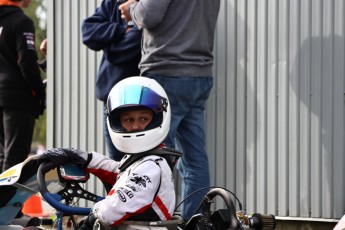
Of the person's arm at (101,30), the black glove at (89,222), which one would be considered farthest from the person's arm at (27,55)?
the black glove at (89,222)

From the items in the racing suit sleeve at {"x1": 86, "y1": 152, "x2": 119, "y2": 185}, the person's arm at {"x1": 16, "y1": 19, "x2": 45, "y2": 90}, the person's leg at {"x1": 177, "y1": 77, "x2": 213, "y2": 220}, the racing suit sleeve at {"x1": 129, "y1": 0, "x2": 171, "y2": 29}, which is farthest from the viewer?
the person's arm at {"x1": 16, "y1": 19, "x2": 45, "y2": 90}

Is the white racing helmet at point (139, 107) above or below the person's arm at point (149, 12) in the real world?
below

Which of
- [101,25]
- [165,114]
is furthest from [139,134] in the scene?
[101,25]

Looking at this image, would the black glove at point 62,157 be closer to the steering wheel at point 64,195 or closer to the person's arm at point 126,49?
the steering wheel at point 64,195

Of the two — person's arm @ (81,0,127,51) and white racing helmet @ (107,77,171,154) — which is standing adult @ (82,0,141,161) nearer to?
person's arm @ (81,0,127,51)

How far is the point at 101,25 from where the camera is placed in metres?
8.27

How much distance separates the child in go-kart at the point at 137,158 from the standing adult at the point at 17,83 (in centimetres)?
305

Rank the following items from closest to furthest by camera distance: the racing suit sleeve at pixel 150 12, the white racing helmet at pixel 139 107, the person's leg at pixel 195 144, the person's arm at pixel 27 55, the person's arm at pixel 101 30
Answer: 1. the white racing helmet at pixel 139 107
2. the racing suit sleeve at pixel 150 12
3. the person's leg at pixel 195 144
4. the person's arm at pixel 101 30
5. the person's arm at pixel 27 55

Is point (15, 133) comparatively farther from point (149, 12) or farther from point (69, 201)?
point (69, 201)

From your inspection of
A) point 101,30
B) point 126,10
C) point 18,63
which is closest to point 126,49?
point 101,30

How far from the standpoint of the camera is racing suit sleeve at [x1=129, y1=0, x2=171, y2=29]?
303 inches

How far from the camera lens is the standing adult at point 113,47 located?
324 inches

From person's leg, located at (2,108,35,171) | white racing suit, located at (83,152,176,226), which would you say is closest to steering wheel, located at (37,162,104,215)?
white racing suit, located at (83,152,176,226)

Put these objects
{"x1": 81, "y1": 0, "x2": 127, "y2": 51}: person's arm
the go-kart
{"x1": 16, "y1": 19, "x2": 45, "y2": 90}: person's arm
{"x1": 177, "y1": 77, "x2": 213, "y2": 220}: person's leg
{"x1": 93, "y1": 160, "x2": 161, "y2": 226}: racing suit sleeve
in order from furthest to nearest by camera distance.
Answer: {"x1": 16, "y1": 19, "x2": 45, "y2": 90}: person's arm < {"x1": 81, "y1": 0, "x2": 127, "y2": 51}: person's arm < {"x1": 177, "y1": 77, "x2": 213, "y2": 220}: person's leg < {"x1": 93, "y1": 160, "x2": 161, "y2": 226}: racing suit sleeve < the go-kart
